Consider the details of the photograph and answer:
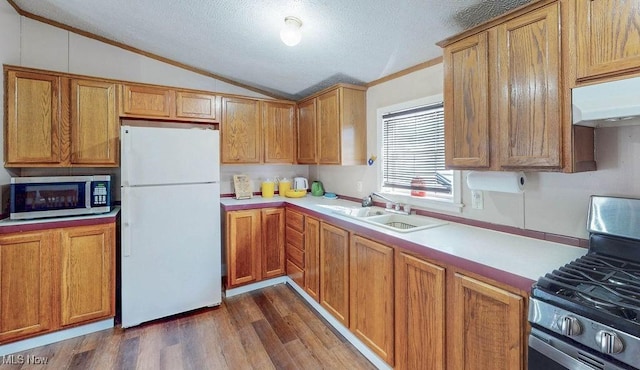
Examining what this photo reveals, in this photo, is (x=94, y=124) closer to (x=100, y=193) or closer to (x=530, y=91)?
(x=100, y=193)

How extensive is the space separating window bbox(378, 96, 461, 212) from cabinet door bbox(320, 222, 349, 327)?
715mm

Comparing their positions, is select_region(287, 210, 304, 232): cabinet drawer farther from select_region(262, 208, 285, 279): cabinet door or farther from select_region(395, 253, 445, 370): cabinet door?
select_region(395, 253, 445, 370): cabinet door

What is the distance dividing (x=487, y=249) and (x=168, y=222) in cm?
239

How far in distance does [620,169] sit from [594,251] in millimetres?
398

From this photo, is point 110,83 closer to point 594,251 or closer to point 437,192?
point 437,192

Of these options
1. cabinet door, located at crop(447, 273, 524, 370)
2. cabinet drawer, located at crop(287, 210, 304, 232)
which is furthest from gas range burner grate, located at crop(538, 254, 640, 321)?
cabinet drawer, located at crop(287, 210, 304, 232)

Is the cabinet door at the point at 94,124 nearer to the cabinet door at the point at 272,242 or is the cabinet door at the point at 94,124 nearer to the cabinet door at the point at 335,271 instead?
the cabinet door at the point at 272,242

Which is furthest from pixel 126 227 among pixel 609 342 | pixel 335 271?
pixel 609 342

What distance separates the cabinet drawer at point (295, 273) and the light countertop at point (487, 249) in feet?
3.40

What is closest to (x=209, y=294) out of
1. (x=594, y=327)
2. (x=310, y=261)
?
(x=310, y=261)

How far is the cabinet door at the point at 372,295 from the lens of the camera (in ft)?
5.88

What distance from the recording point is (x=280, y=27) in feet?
6.92

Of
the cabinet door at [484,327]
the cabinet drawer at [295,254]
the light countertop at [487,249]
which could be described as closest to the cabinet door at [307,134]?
the cabinet drawer at [295,254]

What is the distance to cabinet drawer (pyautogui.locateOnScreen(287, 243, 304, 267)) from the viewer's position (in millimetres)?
2854
